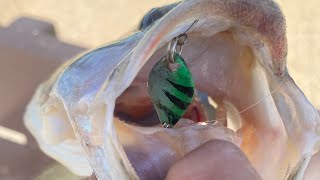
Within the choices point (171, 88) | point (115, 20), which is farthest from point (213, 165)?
point (115, 20)

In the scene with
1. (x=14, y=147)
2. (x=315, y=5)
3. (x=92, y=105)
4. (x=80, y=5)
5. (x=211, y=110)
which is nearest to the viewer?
(x=92, y=105)

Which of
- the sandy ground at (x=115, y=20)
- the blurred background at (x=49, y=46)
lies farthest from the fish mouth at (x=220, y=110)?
the sandy ground at (x=115, y=20)

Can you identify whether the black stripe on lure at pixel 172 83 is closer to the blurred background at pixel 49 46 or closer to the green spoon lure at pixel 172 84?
the green spoon lure at pixel 172 84

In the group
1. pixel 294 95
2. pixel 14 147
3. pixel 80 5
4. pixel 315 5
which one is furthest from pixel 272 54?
pixel 80 5

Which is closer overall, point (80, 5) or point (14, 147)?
point (14, 147)

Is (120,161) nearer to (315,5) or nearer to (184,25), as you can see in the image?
(184,25)
